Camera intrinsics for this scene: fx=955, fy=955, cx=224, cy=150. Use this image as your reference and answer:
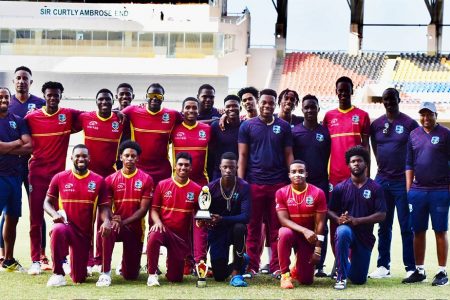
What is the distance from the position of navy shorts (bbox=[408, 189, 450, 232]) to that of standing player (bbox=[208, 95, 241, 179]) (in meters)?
2.07

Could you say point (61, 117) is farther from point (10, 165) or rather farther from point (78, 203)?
point (78, 203)

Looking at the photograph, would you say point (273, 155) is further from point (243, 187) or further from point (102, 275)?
point (102, 275)

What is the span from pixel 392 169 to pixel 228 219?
79.7 inches

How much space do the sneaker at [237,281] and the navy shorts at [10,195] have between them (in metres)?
2.63

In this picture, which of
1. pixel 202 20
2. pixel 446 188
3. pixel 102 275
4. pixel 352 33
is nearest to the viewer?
pixel 102 275

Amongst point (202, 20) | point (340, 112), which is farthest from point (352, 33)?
point (340, 112)

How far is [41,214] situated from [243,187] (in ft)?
7.42

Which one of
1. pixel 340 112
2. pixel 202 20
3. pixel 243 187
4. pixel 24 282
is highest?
pixel 202 20

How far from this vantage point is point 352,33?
4878cm

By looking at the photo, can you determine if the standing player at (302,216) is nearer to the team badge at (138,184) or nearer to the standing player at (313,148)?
the standing player at (313,148)

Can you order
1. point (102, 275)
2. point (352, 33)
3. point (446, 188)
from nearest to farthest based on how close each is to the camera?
point (102, 275) → point (446, 188) → point (352, 33)

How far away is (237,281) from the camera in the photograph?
942 cm

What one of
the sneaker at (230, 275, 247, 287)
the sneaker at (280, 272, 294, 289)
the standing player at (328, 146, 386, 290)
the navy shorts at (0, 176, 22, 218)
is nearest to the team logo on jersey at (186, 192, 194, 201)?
the sneaker at (230, 275, 247, 287)

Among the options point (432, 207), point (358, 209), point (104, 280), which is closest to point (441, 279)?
point (432, 207)
